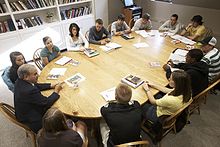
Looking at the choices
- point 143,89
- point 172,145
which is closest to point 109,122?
point 143,89

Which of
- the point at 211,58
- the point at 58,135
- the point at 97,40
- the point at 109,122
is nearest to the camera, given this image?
the point at 58,135

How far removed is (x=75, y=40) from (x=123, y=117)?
214 cm

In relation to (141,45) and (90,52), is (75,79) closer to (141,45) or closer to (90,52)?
(90,52)

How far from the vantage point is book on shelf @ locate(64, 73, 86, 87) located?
2.31 m

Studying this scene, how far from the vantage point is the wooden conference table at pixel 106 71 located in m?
1.99

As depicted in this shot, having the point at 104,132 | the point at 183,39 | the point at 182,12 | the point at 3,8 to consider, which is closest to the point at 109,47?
the point at 183,39

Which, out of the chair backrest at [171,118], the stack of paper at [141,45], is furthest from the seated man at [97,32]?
the chair backrest at [171,118]

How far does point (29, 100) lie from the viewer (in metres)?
1.84

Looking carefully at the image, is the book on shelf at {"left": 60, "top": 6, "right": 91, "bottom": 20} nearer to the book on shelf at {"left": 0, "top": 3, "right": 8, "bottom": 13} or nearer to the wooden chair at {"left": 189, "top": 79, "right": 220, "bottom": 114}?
the book on shelf at {"left": 0, "top": 3, "right": 8, "bottom": 13}

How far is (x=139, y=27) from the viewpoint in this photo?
4.10 meters

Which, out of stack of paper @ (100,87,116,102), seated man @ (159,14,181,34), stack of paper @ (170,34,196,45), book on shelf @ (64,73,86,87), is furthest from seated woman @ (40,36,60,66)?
seated man @ (159,14,181,34)

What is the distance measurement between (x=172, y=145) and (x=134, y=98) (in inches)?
36.8

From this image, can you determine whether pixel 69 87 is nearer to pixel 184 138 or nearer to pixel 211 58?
pixel 184 138

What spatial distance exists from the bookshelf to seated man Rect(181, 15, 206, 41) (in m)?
2.56
